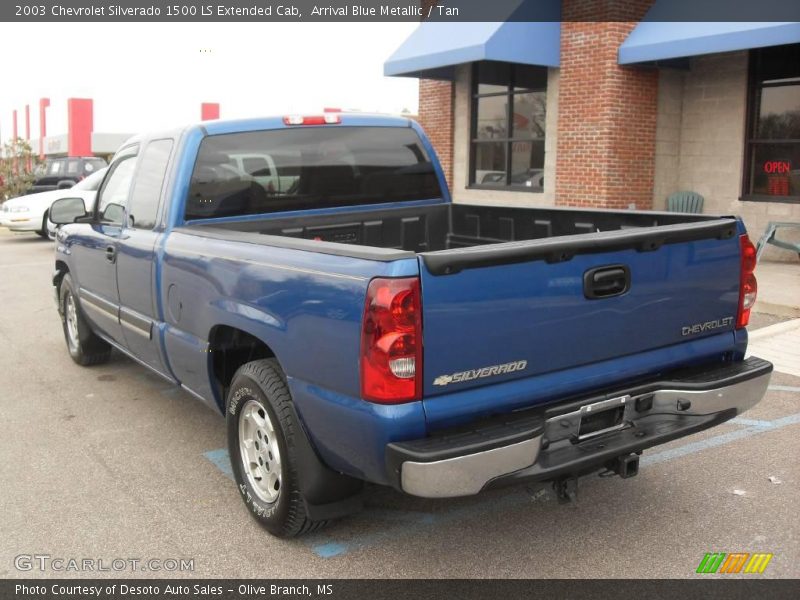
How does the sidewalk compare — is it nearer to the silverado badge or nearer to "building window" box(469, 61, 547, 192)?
the silverado badge

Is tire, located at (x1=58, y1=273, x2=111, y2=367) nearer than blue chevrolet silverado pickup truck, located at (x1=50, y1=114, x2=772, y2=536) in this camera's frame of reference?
No

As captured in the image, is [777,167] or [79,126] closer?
[777,167]

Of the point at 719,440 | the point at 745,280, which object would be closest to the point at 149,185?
the point at 745,280

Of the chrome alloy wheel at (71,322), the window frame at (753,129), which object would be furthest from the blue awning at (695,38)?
the chrome alloy wheel at (71,322)

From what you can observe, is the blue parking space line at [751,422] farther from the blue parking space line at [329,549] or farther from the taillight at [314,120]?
the taillight at [314,120]

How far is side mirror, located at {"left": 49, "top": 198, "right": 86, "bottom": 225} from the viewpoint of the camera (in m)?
6.27

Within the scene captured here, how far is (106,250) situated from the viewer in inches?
225

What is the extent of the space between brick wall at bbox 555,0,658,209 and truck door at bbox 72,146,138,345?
914 cm

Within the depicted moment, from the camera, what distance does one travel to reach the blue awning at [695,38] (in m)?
10.8

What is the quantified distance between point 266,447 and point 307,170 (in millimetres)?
2163

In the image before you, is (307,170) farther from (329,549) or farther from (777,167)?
(777,167)

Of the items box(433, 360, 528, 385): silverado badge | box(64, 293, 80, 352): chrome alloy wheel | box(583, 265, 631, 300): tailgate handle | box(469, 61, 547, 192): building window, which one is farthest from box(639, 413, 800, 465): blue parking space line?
box(469, 61, 547, 192): building window

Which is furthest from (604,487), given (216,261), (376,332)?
(216,261)

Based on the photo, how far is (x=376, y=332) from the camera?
121 inches
